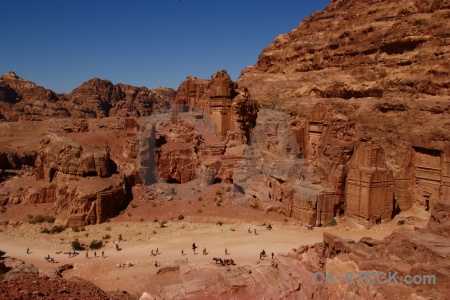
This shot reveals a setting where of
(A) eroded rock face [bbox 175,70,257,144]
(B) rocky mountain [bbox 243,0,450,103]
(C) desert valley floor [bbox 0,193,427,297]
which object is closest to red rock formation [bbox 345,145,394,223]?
(C) desert valley floor [bbox 0,193,427,297]

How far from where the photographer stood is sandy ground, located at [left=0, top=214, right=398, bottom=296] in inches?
553

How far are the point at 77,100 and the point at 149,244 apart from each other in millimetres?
55752

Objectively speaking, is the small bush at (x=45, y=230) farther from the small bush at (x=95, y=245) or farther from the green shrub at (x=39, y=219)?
the small bush at (x=95, y=245)

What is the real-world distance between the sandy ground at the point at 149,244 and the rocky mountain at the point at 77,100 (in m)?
39.0

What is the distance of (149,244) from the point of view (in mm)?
17453

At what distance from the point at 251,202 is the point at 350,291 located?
13.1m

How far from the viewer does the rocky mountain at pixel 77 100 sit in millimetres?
57250

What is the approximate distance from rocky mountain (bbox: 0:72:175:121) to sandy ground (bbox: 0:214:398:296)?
39.0 meters

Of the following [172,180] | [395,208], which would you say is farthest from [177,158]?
[395,208]

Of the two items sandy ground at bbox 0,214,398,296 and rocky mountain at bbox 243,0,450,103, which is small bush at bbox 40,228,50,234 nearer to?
sandy ground at bbox 0,214,398,296

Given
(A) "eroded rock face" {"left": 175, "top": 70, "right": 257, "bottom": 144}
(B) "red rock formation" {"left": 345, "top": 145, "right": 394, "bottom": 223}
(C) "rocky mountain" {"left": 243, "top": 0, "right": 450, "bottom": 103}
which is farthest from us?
(A) "eroded rock face" {"left": 175, "top": 70, "right": 257, "bottom": 144}

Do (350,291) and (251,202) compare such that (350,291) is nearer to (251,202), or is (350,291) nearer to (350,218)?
(350,218)

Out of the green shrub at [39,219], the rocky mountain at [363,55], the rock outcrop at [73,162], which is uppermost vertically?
the rocky mountain at [363,55]

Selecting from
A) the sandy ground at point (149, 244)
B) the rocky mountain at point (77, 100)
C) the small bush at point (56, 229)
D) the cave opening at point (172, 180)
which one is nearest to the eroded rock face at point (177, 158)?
the cave opening at point (172, 180)
